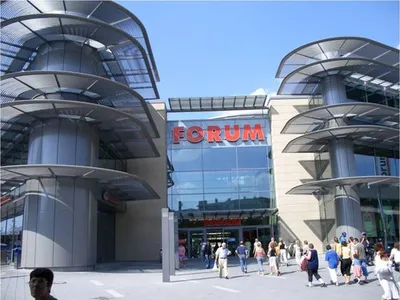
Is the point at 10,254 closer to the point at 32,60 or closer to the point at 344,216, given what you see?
the point at 32,60

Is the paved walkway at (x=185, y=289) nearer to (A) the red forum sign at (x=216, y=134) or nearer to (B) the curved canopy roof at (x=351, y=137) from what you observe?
(B) the curved canopy roof at (x=351, y=137)

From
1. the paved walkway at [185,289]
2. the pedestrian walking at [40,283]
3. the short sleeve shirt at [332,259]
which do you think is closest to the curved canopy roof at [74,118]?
the paved walkway at [185,289]

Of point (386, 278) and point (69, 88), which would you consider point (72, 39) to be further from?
point (386, 278)

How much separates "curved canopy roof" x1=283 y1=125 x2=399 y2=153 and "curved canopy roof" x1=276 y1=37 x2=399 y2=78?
15.0 feet

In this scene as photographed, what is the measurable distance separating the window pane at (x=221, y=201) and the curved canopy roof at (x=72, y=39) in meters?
11.5

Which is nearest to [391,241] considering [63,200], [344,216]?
[344,216]

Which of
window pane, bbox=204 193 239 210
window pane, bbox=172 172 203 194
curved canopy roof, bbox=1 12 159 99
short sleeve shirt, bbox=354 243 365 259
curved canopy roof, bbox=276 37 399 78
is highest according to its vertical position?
curved canopy roof, bbox=276 37 399 78

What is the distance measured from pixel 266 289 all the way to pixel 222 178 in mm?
21184

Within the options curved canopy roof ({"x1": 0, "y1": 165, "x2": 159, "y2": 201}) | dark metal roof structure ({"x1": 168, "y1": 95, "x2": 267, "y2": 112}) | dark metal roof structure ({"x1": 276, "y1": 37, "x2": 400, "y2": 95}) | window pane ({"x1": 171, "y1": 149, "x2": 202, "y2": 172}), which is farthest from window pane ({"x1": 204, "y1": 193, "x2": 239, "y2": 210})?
dark metal roof structure ({"x1": 276, "y1": 37, "x2": 400, "y2": 95})

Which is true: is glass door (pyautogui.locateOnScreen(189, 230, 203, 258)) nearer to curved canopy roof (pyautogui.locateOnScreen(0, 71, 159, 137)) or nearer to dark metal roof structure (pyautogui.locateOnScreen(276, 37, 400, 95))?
dark metal roof structure (pyautogui.locateOnScreen(276, 37, 400, 95))

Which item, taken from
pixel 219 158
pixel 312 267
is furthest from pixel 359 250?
pixel 219 158

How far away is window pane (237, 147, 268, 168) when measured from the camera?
1377 inches

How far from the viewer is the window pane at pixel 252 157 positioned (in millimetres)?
34969

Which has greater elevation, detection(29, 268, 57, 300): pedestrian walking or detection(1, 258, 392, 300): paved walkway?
detection(29, 268, 57, 300): pedestrian walking
